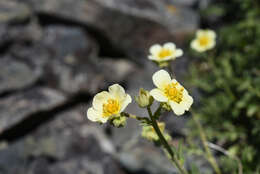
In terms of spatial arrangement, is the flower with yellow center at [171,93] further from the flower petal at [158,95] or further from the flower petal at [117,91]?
the flower petal at [117,91]

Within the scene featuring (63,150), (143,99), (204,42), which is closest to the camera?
(143,99)

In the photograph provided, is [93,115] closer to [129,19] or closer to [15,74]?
[15,74]

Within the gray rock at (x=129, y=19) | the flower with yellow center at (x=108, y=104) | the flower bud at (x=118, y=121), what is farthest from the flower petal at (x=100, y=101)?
the gray rock at (x=129, y=19)

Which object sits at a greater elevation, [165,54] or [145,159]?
[165,54]

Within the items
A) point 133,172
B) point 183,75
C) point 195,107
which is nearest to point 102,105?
point 133,172

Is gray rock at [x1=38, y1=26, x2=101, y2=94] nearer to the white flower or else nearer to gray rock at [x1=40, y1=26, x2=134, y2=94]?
gray rock at [x1=40, y1=26, x2=134, y2=94]

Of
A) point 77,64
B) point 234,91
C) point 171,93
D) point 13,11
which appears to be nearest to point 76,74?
point 77,64

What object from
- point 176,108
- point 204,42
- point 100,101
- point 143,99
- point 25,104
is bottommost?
point 176,108

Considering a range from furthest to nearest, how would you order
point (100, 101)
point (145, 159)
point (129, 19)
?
point (129, 19) → point (145, 159) → point (100, 101)
